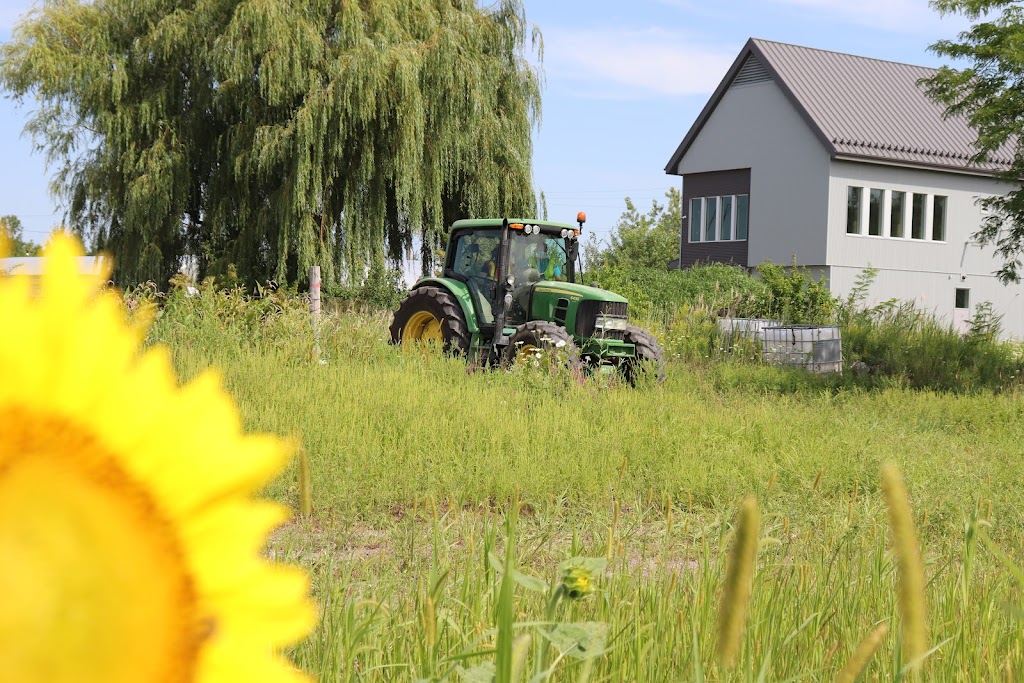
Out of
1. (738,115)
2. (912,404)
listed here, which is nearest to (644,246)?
(738,115)

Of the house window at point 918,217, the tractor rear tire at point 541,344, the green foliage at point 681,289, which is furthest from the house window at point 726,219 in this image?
the tractor rear tire at point 541,344

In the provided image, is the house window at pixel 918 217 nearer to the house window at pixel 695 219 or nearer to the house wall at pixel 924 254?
the house wall at pixel 924 254

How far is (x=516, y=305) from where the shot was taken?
11.5 m

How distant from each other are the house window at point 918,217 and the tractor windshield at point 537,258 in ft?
62.7

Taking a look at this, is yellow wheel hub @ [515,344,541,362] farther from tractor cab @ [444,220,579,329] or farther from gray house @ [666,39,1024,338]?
gray house @ [666,39,1024,338]

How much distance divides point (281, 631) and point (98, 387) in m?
0.08

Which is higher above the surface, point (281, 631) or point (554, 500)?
point (281, 631)

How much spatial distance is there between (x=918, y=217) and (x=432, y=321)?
20.6 meters

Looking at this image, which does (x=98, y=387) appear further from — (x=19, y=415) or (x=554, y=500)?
(x=554, y=500)

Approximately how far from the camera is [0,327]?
19 centimetres

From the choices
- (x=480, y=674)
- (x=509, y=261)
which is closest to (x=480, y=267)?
(x=509, y=261)

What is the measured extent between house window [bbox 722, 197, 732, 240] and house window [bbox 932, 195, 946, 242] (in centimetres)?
573

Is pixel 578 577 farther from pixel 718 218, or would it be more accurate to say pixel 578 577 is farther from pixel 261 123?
pixel 718 218

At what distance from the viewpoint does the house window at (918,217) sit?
27.7m
